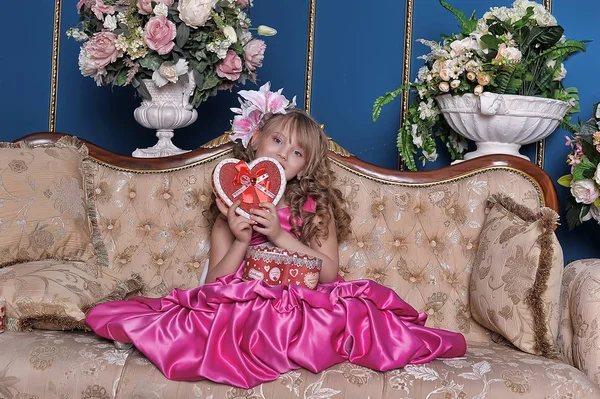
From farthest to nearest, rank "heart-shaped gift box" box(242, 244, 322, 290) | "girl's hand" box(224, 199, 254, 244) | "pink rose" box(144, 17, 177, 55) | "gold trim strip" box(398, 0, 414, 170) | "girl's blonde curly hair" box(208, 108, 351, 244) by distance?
"gold trim strip" box(398, 0, 414, 170) < "pink rose" box(144, 17, 177, 55) < "girl's blonde curly hair" box(208, 108, 351, 244) < "girl's hand" box(224, 199, 254, 244) < "heart-shaped gift box" box(242, 244, 322, 290)

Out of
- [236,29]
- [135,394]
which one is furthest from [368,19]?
[135,394]

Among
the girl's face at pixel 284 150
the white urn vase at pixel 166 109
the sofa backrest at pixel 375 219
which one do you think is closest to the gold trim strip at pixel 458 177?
the sofa backrest at pixel 375 219

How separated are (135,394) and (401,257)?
109 cm

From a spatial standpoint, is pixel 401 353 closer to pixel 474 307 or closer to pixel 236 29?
pixel 474 307

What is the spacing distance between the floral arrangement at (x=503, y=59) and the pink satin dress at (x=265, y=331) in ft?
3.51

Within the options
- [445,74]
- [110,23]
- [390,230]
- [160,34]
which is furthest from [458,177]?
[110,23]

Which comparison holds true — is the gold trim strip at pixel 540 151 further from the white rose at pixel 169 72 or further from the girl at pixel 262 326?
the white rose at pixel 169 72

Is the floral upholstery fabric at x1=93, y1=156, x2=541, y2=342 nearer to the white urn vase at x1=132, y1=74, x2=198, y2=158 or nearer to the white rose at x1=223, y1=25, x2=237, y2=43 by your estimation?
the white urn vase at x1=132, y1=74, x2=198, y2=158

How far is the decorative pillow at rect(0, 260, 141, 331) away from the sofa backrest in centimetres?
34

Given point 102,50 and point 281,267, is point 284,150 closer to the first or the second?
point 281,267

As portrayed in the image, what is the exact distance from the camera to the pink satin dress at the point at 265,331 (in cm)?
202

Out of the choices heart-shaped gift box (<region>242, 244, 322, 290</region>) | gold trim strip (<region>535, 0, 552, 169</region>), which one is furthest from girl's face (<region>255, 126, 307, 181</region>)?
gold trim strip (<region>535, 0, 552, 169</region>)

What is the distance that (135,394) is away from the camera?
6.61 feet

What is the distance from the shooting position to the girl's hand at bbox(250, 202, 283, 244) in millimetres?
2408
